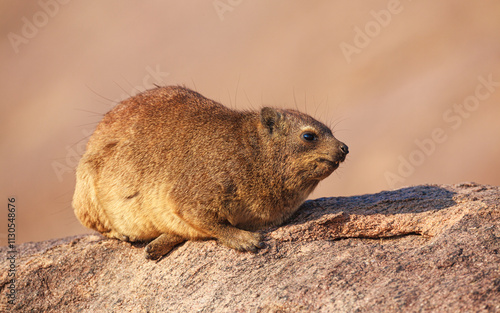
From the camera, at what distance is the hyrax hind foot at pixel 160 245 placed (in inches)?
336

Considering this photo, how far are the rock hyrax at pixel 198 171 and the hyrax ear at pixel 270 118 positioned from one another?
1 centimetres

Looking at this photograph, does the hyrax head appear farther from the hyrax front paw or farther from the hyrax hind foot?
the hyrax hind foot

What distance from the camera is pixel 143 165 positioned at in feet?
28.5

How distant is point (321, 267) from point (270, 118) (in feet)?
7.91

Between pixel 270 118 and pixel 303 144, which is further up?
pixel 270 118

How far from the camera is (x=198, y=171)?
27.1ft

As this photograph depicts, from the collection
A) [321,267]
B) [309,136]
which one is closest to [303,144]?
[309,136]

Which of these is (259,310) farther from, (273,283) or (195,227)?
(195,227)

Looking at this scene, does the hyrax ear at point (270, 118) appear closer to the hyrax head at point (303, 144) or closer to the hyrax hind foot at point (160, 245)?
the hyrax head at point (303, 144)

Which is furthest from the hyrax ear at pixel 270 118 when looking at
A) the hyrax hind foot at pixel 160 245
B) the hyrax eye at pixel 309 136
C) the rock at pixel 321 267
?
the hyrax hind foot at pixel 160 245

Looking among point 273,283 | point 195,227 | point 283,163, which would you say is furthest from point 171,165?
point 273,283

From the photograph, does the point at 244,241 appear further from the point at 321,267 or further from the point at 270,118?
the point at 270,118

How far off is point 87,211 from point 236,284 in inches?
119

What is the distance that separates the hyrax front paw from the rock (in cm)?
11
